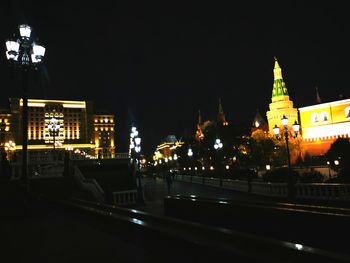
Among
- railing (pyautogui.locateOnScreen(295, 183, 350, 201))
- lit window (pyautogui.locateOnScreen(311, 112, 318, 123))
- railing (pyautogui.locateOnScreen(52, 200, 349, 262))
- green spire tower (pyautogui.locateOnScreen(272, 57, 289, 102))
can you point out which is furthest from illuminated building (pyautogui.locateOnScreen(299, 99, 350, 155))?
railing (pyautogui.locateOnScreen(52, 200, 349, 262))

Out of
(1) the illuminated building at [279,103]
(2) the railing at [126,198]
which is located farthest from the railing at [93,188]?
(1) the illuminated building at [279,103]

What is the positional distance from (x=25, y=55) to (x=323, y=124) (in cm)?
7634

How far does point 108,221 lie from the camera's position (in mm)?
8273

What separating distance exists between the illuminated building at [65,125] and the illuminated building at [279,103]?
208ft

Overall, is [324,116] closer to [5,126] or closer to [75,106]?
[75,106]

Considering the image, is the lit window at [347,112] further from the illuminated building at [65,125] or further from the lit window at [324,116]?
the illuminated building at [65,125]

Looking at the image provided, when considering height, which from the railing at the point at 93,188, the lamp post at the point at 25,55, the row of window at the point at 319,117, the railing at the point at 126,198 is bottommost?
the railing at the point at 126,198

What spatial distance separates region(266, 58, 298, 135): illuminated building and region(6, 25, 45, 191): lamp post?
7877 cm

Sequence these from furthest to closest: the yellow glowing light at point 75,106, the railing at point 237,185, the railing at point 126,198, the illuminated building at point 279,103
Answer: the yellow glowing light at point 75,106 → the illuminated building at point 279,103 → the railing at point 237,185 → the railing at point 126,198

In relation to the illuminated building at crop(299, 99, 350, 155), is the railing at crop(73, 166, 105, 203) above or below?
below

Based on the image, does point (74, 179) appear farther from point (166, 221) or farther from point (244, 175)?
point (166, 221)

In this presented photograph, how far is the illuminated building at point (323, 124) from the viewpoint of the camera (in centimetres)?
7356

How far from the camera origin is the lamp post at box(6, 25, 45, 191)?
12664mm

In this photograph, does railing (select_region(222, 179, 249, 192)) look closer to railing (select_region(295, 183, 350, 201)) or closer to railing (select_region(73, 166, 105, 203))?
railing (select_region(295, 183, 350, 201))
